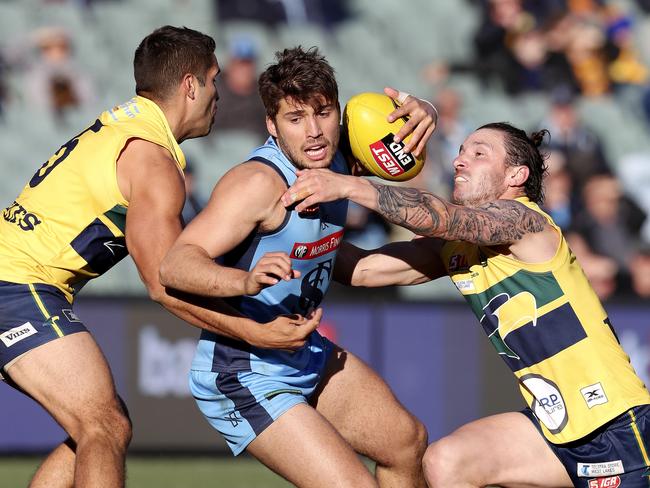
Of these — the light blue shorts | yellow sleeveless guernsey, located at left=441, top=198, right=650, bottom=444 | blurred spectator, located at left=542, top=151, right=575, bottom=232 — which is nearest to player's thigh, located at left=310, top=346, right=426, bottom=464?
the light blue shorts

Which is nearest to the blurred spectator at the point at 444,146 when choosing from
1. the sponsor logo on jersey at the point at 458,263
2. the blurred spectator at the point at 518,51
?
the blurred spectator at the point at 518,51

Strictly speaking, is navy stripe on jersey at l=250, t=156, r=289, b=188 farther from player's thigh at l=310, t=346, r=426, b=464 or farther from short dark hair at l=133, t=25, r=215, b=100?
player's thigh at l=310, t=346, r=426, b=464

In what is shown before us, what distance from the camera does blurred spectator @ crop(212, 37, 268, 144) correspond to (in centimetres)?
1158

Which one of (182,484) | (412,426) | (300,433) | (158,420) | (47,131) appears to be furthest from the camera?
(47,131)

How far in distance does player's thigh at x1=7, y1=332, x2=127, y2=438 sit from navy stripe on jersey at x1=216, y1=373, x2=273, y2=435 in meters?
0.51

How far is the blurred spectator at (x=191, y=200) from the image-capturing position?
10.5 metres

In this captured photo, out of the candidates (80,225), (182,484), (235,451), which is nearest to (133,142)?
(80,225)

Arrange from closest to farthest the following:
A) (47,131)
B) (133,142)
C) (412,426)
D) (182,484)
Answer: (133,142)
(412,426)
(182,484)
(47,131)

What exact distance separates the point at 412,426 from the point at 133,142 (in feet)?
6.72

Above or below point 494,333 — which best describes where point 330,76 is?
above

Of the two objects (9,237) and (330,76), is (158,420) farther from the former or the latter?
(330,76)

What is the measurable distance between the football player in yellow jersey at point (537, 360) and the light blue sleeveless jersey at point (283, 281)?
0.51 metres

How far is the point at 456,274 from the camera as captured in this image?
228 inches

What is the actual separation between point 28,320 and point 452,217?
2099 millimetres
